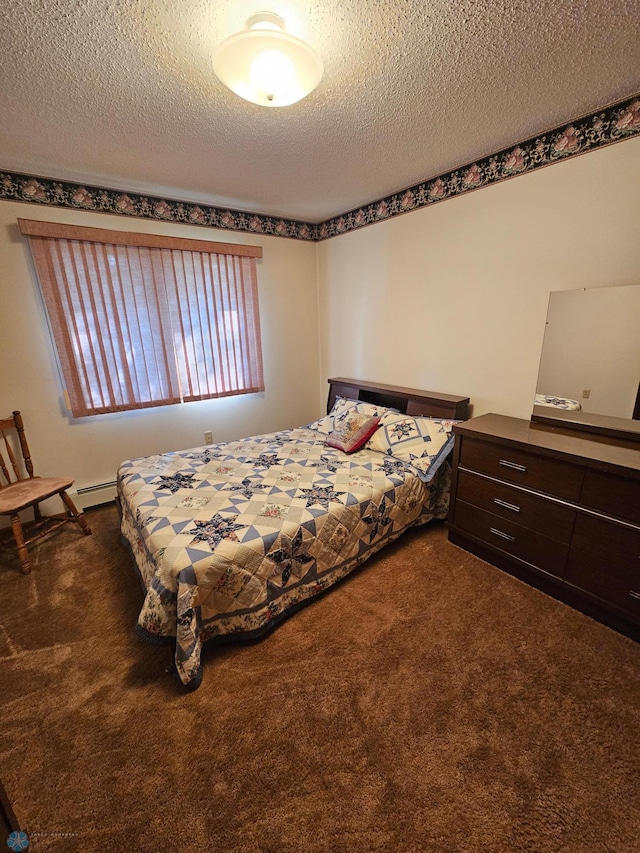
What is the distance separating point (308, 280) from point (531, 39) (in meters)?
2.64

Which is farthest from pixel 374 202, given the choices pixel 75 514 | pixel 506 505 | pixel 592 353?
pixel 75 514

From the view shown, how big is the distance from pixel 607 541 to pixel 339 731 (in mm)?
1447

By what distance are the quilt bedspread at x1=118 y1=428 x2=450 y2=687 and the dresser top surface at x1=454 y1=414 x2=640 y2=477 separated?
19.5 inches

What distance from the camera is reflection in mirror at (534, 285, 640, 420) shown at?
1845mm

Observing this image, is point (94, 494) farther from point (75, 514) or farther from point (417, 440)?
point (417, 440)

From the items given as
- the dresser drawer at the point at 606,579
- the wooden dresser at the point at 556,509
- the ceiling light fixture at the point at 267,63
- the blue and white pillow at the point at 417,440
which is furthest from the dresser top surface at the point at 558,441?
the ceiling light fixture at the point at 267,63

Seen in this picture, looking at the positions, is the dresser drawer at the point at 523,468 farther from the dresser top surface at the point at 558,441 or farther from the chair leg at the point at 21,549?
the chair leg at the point at 21,549

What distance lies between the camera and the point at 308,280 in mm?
3750

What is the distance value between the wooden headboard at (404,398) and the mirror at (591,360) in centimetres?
51

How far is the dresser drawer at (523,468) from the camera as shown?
1.71 meters

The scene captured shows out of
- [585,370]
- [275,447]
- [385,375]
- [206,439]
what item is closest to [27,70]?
[275,447]

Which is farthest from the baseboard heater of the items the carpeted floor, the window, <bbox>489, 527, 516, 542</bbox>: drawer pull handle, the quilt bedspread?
<bbox>489, 527, 516, 542</bbox>: drawer pull handle

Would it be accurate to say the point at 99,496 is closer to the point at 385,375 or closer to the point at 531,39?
the point at 385,375

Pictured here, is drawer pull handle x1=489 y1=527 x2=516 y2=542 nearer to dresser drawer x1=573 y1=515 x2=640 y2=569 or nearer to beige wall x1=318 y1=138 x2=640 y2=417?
dresser drawer x1=573 y1=515 x2=640 y2=569
